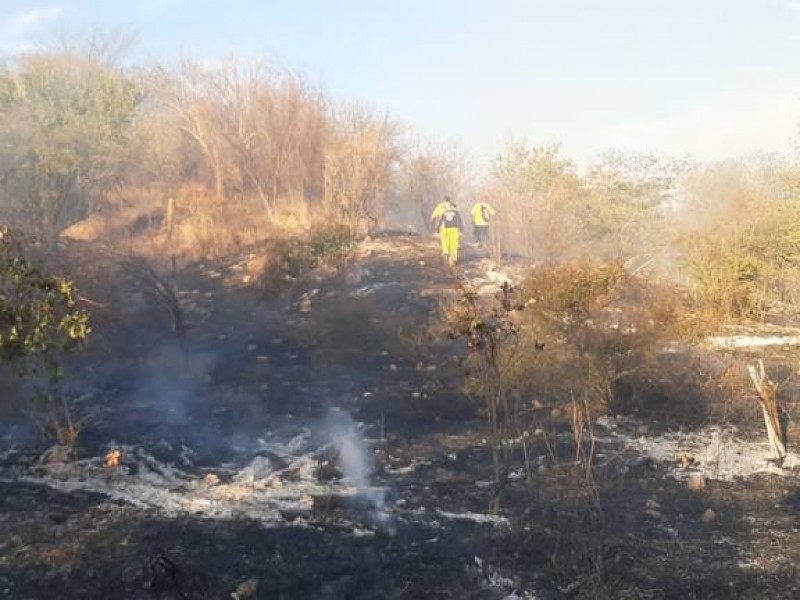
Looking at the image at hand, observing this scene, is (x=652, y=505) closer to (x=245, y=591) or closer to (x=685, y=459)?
(x=685, y=459)

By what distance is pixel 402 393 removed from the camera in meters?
Result: 9.23

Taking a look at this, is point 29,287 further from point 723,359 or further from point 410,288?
point 410,288

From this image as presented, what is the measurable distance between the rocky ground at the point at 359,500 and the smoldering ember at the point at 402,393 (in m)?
0.03

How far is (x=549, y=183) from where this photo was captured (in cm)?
1859

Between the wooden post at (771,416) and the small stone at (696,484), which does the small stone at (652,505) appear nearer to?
the small stone at (696,484)

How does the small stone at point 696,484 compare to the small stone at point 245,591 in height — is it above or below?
below

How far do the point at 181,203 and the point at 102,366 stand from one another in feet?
37.0

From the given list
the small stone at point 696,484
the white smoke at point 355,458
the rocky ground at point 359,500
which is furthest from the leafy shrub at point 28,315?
the small stone at point 696,484

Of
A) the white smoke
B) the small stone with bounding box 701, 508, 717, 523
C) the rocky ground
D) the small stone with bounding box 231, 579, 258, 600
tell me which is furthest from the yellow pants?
the small stone with bounding box 231, 579, 258, 600

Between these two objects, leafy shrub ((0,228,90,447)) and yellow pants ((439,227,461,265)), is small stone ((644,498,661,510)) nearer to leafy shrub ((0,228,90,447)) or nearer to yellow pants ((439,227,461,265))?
leafy shrub ((0,228,90,447))

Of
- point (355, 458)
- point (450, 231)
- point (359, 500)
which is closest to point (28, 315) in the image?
point (359, 500)

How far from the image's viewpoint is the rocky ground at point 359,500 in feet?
15.3

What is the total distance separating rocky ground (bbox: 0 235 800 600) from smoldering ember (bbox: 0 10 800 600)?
0.03 meters

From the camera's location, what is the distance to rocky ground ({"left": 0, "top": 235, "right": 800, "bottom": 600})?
467cm
